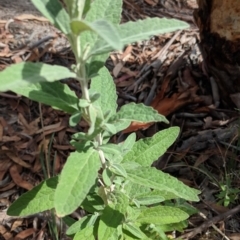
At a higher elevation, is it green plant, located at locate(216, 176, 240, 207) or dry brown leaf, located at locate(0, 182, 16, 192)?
green plant, located at locate(216, 176, 240, 207)

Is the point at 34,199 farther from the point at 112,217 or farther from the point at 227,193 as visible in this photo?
the point at 227,193

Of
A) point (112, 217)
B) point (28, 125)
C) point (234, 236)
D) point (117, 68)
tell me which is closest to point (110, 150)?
point (112, 217)

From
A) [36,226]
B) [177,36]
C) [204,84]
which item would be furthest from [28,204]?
[177,36]

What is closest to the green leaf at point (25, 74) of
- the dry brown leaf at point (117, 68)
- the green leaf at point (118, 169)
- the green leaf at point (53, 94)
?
the green leaf at point (53, 94)

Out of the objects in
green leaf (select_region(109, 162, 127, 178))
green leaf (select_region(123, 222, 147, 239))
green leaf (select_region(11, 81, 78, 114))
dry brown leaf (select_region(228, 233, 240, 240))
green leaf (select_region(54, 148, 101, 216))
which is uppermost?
green leaf (select_region(11, 81, 78, 114))

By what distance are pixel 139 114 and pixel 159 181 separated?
0.27m

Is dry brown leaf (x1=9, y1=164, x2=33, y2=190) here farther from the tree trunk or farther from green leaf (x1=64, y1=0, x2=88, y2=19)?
green leaf (x1=64, y1=0, x2=88, y2=19)

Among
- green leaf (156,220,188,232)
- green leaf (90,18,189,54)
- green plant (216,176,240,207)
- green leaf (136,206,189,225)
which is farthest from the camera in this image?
green plant (216,176,240,207)

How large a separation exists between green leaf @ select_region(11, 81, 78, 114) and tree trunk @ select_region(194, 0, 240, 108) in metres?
1.36

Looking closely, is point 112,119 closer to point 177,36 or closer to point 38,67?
point 38,67

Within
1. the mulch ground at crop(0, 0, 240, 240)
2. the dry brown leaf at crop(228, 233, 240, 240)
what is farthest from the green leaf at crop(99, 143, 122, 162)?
the dry brown leaf at crop(228, 233, 240, 240)

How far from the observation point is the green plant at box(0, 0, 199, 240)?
1253 mm

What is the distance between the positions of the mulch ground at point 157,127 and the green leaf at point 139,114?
0.90m

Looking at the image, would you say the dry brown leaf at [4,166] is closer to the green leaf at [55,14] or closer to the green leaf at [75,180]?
the green leaf at [75,180]
